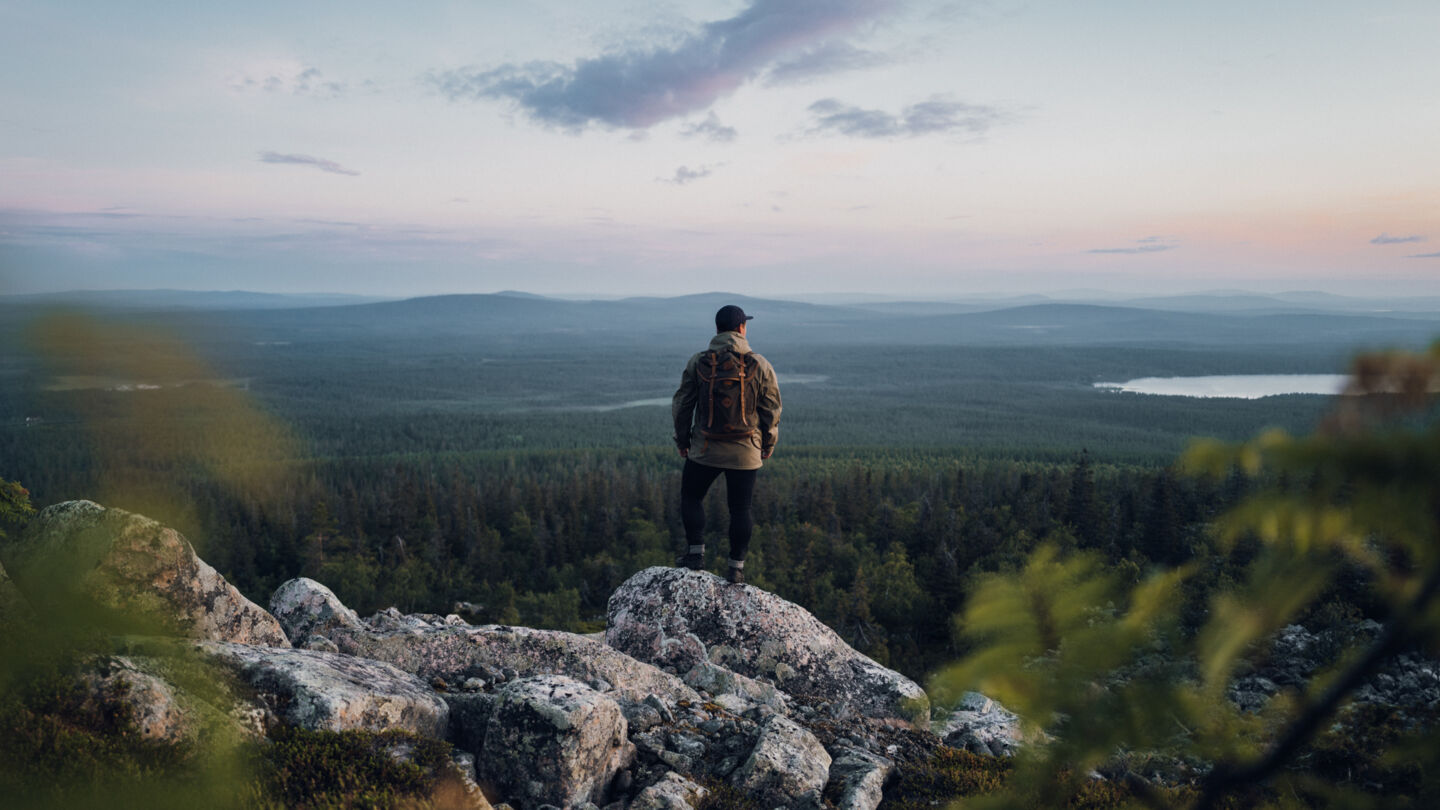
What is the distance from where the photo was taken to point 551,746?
5527mm

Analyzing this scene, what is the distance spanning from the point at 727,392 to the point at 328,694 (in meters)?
4.79

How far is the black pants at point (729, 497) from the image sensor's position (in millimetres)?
8859

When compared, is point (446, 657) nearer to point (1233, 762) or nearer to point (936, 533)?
point (1233, 762)

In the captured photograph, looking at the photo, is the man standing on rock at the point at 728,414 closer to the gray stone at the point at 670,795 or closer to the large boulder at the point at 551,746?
the large boulder at the point at 551,746

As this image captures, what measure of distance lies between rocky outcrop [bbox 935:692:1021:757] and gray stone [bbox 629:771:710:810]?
9.08 ft

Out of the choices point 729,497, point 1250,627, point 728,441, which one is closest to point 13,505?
point 728,441

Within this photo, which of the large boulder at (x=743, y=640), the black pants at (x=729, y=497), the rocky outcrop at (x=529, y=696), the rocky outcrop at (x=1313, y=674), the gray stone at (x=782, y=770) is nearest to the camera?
the rocky outcrop at (x=1313, y=674)

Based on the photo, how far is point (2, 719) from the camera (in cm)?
363

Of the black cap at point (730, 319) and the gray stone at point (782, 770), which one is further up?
the black cap at point (730, 319)


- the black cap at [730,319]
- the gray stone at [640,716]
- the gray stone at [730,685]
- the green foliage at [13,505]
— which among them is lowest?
the gray stone at [730,685]

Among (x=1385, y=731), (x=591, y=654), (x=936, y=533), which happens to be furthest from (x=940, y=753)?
(x=936, y=533)

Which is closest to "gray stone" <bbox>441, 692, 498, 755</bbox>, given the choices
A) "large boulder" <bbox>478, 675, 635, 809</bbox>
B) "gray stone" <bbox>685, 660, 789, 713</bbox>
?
"large boulder" <bbox>478, 675, 635, 809</bbox>

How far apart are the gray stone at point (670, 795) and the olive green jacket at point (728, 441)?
3656 mm

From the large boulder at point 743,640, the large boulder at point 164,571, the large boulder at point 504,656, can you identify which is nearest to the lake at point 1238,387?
the large boulder at point 743,640
